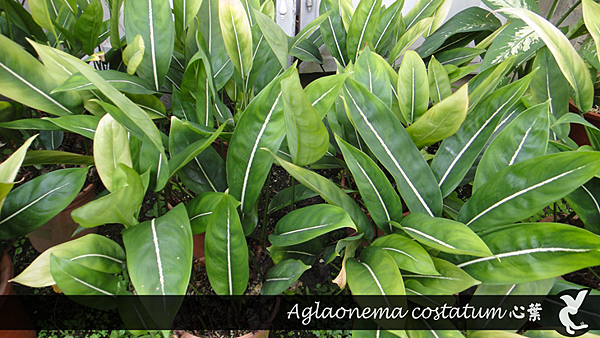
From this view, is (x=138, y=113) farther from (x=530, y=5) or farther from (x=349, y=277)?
(x=530, y=5)

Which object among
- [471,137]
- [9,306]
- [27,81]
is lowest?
[9,306]

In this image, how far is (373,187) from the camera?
60 centimetres

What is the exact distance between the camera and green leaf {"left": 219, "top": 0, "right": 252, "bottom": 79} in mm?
666

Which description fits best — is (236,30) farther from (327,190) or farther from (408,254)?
(408,254)

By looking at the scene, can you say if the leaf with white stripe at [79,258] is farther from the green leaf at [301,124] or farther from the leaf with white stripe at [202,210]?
the green leaf at [301,124]

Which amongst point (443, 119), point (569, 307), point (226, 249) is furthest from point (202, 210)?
point (569, 307)

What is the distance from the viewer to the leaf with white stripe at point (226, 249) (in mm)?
486

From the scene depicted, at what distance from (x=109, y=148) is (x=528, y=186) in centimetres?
66

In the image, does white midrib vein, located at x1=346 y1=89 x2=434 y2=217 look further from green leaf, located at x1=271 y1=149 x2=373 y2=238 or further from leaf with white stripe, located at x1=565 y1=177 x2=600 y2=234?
leaf with white stripe, located at x1=565 y1=177 x2=600 y2=234

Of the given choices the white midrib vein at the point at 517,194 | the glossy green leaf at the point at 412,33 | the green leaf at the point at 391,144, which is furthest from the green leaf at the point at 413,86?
the glossy green leaf at the point at 412,33

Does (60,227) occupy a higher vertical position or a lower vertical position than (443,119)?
lower

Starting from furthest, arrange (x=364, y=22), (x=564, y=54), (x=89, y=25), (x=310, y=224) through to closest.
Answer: (x=364, y=22), (x=89, y=25), (x=564, y=54), (x=310, y=224)

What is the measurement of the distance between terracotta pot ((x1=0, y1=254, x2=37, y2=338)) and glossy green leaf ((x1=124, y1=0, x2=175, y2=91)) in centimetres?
51

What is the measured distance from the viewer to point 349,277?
554mm
